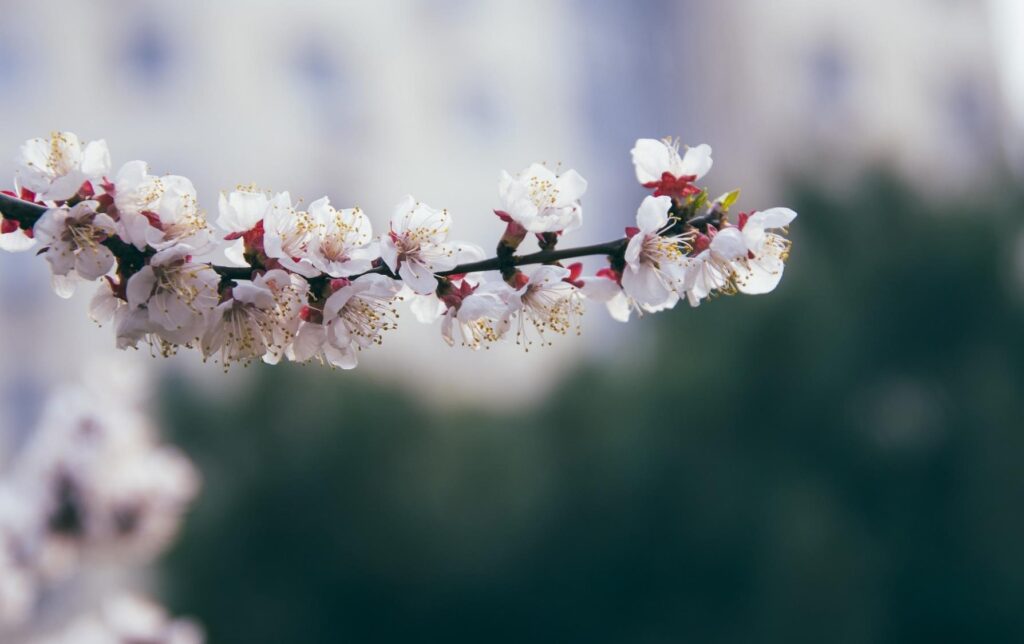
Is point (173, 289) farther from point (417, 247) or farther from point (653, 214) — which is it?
point (653, 214)

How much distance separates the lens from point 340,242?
124 cm

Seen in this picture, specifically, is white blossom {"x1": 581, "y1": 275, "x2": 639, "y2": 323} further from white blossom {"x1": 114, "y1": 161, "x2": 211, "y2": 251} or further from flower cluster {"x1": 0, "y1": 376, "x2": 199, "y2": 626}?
flower cluster {"x1": 0, "y1": 376, "x2": 199, "y2": 626}

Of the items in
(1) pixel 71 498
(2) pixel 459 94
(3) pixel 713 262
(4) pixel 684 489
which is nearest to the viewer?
(3) pixel 713 262

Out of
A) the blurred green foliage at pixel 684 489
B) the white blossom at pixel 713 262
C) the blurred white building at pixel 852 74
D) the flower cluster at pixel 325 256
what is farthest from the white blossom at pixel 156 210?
the blurred white building at pixel 852 74

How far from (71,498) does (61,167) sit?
81.4 inches

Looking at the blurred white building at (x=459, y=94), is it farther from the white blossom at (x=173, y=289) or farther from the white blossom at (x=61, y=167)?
the white blossom at (x=173, y=289)

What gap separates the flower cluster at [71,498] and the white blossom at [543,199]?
2.09m

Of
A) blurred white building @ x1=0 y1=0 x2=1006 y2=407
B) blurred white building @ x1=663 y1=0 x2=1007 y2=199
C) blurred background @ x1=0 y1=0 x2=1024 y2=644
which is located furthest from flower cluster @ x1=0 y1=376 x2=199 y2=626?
blurred white building @ x1=663 y1=0 x2=1007 y2=199

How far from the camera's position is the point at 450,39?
16.7 meters

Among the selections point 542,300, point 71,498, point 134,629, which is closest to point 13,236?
point 542,300

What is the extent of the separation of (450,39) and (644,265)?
16038 mm

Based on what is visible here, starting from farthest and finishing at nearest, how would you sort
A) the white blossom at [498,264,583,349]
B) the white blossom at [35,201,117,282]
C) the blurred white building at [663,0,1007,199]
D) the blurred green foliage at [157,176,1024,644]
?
the blurred white building at [663,0,1007,199] < the blurred green foliage at [157,176,1024,644] < the white blossom at [498,264,583,349] < the white blossom at [35,201,117,282]

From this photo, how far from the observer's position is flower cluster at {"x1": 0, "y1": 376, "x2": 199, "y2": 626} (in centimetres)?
294

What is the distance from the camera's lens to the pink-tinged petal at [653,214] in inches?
49.5
